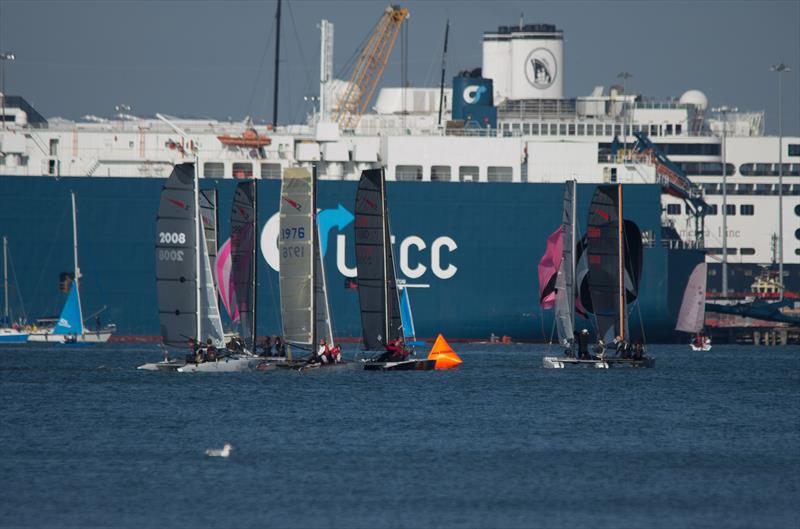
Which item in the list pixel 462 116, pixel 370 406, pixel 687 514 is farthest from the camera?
pixel 462 116

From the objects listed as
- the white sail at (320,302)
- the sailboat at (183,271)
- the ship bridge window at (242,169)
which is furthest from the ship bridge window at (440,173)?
the sailboat at (183,271)

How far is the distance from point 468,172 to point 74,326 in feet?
55.1

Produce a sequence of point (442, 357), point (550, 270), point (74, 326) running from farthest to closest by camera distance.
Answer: point (74, 326) < point (550, 270) < point (442, 357)

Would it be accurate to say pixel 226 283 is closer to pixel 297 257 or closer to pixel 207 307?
pixel 297 257

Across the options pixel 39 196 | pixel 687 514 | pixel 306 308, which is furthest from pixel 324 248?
pixel 687 514

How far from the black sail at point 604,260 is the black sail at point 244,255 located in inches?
386

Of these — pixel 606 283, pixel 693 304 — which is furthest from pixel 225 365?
pixel 693 304

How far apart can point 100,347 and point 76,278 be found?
2.75 metres

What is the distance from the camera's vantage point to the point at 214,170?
62.8m

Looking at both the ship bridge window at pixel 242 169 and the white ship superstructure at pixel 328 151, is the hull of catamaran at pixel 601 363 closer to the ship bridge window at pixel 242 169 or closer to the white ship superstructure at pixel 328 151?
the white ship superstructure at pixel 328 151

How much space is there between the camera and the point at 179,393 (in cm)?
3650

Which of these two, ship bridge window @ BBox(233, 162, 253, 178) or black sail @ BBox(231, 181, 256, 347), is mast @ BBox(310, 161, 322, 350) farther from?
ship bridge window @ BBox(233, 162, 253, 178)

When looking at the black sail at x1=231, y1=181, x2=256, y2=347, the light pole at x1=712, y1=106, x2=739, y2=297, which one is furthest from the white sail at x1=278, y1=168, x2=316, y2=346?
the light pole at x1=712, y1=106, x2=739, y2=297

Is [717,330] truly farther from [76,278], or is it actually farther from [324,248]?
[76,278]
